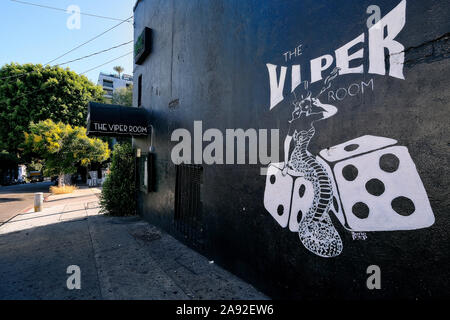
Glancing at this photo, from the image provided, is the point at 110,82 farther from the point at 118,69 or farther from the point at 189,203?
the point at 189,203

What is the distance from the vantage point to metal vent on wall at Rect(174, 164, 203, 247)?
5.54m

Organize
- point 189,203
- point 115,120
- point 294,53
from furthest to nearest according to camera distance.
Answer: point 115,120, point 189,203, point 294,53

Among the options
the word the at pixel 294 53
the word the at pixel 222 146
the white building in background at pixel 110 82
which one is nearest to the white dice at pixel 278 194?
the word the at pixel 222 146

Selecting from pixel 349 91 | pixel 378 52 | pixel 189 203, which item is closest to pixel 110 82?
pixel 189 203

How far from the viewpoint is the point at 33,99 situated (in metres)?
20.8

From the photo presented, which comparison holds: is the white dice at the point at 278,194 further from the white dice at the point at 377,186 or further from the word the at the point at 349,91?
the word the at the point at 349,91

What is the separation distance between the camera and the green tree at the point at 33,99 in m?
20.3

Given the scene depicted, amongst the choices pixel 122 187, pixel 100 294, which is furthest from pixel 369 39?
pixel 122 187

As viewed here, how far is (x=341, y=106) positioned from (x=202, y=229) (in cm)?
392

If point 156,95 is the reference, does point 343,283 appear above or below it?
below

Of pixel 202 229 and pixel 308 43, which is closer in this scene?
pixel 308 43

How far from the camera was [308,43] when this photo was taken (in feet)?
9.76

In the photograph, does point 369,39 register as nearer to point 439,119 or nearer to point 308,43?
point 308,43

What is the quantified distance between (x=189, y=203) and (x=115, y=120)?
13.8 ft
